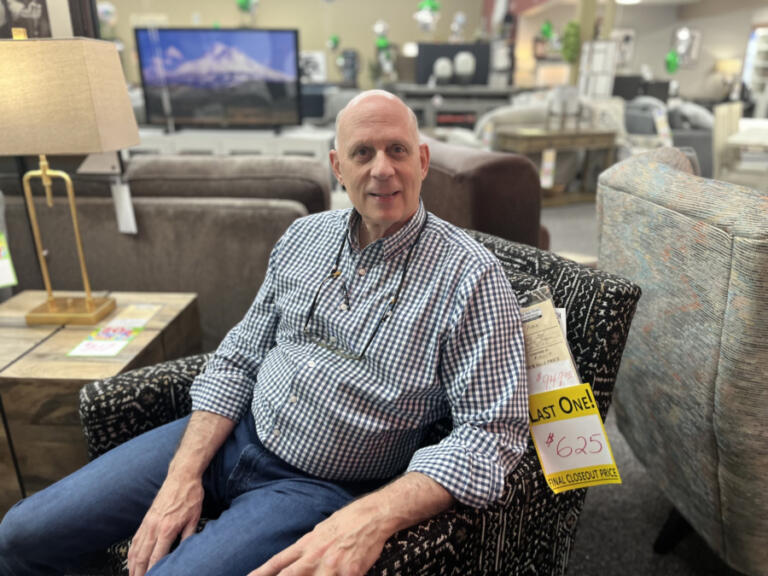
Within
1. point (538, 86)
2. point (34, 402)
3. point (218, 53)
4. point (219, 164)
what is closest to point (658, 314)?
point (34, 402)

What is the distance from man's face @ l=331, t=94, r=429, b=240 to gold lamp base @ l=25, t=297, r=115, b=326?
95cm

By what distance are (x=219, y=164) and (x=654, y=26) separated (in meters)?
10.6

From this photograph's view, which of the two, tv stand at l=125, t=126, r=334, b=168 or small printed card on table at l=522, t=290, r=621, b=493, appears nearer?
small printed card on table at l=522, t=290, r=621, b=493

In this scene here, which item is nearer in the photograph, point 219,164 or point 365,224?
point 365,224

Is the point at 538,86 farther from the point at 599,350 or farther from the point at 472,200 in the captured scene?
the point at 599,350

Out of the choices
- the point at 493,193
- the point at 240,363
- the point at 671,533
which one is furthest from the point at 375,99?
the point at 671,533

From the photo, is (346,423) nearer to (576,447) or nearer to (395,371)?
(395,371)

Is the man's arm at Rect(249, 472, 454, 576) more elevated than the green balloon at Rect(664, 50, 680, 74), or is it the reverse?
the green balloon at Rect(664, 50, 680, 74)

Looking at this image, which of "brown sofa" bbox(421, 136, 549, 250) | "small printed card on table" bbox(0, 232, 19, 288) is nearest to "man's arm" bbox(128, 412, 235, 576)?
"small printed card on table" bbox(0, 232, 19, 288)

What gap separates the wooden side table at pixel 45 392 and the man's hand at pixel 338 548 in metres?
0.75

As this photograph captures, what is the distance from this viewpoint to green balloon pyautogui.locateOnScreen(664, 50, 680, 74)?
9.04m

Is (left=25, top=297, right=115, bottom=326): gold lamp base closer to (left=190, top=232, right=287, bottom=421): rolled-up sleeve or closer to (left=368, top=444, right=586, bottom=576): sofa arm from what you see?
(left=190, top=232, right=287, bottom=421): rolled-up sleeve

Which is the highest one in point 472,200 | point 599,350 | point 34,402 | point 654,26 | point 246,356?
point 654,26

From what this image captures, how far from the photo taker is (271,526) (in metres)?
0.86
